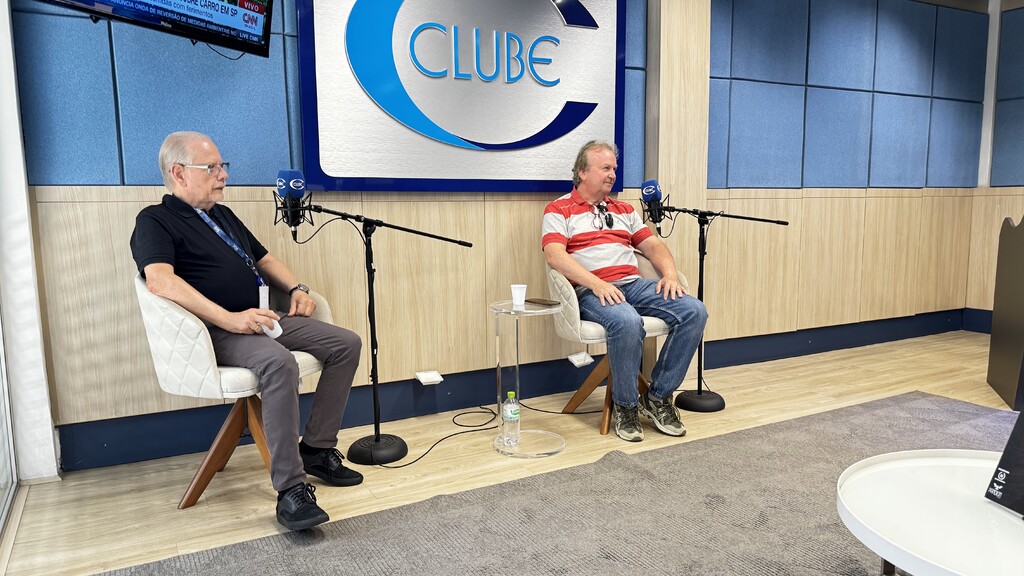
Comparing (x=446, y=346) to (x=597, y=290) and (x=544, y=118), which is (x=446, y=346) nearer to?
(x=597, y=290)

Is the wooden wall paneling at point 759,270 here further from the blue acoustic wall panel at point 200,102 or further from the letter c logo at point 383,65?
the blue acoustic wall panel at point 200,102

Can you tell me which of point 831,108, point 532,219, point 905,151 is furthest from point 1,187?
point 905,151

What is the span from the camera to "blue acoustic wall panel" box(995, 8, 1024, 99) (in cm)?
569

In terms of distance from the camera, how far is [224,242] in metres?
2.71

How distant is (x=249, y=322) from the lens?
2.53 metres

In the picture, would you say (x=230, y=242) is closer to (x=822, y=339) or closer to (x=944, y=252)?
(x=822, y=339)

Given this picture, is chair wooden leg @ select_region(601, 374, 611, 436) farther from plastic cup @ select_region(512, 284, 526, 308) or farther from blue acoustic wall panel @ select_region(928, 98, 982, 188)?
blue acoustic wall panel @ select_region(928, 98, 982, 188)

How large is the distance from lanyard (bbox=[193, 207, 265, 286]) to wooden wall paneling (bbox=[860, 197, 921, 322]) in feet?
15.0

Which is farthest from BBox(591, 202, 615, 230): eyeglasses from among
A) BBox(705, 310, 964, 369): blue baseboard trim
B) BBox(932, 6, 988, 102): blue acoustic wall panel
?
BBox(932, 6, 988, 102): blue acoustic wall panel

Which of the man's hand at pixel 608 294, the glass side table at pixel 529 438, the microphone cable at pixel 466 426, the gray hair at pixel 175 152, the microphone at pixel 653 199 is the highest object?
the gray hair at pixel 175 152

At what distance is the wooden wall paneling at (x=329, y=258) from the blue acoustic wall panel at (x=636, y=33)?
1935mm

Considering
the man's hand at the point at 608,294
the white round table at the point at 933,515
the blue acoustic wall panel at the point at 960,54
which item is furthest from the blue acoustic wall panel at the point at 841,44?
the white round table at the point at 933,515

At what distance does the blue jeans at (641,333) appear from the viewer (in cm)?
326

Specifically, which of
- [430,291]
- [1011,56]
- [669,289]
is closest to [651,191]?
[669,289]
